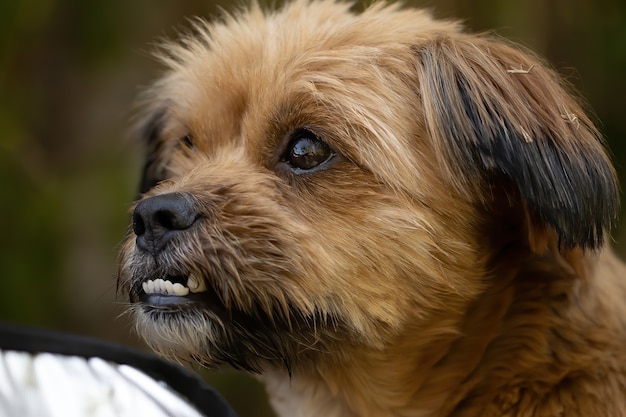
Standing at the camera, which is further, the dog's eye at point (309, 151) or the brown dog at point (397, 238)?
the dog's eye at point (309, 151)

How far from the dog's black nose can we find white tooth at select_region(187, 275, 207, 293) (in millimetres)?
119

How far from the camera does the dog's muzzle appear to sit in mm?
2184

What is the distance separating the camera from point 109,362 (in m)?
2.07

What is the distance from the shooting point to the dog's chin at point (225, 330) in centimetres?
220

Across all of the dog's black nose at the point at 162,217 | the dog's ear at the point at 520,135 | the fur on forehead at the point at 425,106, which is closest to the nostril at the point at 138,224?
the dog's black nose at the point at 162,217

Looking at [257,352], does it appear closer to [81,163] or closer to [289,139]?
[289,139]

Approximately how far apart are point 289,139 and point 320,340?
1.97 ft

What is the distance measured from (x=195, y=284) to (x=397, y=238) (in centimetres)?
58

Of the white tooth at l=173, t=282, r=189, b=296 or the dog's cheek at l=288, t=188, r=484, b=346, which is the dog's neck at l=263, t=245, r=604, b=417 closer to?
the dog's cheek at l=288, t=188, r=484, b=346

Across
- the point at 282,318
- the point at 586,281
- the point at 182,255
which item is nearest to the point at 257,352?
the point at 282,318

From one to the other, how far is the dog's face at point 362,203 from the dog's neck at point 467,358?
0.06 m

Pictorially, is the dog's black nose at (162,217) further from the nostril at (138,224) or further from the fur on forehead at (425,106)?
the fur on forehead at (425,106)

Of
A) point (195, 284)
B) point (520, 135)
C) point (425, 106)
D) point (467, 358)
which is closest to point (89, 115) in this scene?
point (195, 284)

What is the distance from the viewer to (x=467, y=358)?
240 centimetres
